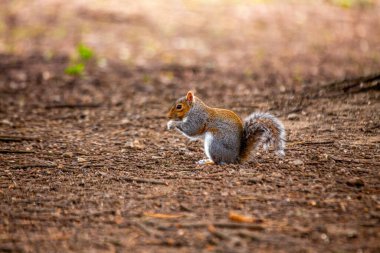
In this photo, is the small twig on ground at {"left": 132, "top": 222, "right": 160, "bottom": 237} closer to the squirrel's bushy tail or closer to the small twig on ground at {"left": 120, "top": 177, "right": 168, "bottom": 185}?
the small twig on ground at {"left": 120, "top": 177, "right": 168, "bottom": 185}

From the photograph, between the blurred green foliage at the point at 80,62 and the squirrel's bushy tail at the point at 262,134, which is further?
the blurred green foliage at the point at 80,62

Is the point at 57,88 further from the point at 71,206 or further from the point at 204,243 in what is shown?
the point at 204,243

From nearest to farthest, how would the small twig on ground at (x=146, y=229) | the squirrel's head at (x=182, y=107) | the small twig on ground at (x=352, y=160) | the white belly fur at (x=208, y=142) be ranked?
the small twig on ground at (x=146, y=229)
the small twig on ground at (x=352, y=160)
the white belly fur at (x=208, y=142)
the squirrel's head at (x=182, y=107)

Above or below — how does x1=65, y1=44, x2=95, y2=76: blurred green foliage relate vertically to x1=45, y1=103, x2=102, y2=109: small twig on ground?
above

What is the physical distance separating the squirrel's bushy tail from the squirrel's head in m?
0.56

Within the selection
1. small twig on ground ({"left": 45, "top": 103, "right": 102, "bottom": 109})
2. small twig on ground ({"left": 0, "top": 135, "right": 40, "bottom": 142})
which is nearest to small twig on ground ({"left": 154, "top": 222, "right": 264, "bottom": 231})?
small twig on ground ({"left": 0, "top": 135, "right": 40, "bottom": 142})

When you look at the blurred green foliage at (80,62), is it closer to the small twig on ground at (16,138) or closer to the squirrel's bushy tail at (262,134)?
the small twig on ground at (16,138)

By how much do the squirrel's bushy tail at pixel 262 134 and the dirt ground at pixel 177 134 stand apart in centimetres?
16

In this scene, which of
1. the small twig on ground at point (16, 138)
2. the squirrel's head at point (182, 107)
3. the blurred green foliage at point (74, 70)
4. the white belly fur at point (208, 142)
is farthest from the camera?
the blurred green foliage at point (74, 70)

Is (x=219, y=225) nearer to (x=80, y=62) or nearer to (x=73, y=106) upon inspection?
(x=73, y=106)

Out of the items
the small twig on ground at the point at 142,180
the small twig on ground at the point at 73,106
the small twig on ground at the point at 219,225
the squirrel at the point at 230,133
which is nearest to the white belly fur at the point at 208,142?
the squirrel at the point at 230,133

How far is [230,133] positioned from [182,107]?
563mm

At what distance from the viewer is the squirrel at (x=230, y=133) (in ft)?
12.5

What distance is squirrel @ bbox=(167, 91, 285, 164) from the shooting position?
381 cm
